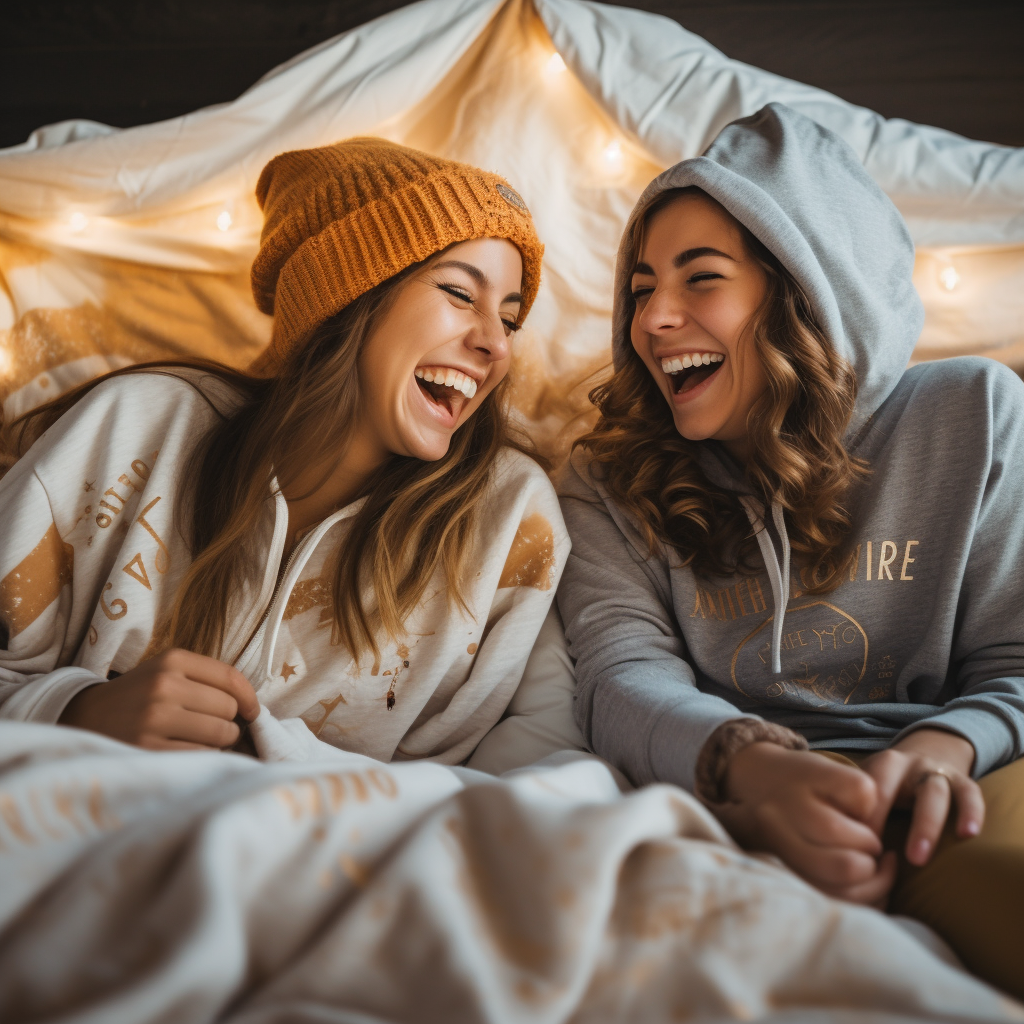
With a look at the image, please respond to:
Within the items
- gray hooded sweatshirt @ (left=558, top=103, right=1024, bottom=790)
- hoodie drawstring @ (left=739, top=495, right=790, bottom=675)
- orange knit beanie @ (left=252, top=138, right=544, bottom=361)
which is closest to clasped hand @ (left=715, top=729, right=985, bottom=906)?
gray hooded sweatshirt @ (left=558, top=103, right=1024, bottom=790)

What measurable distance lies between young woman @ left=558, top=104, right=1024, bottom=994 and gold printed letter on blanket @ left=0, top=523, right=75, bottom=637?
0.72 metres

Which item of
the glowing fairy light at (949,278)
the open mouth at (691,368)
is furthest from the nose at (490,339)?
the glowing fairy light at (949,278)

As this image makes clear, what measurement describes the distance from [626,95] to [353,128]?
20.2 inches

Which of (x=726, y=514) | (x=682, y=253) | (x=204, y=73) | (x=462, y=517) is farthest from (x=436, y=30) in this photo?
(x=726, y=514)

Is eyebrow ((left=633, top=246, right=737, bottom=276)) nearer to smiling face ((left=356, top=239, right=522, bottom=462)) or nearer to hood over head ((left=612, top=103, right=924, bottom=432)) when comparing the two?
hood over head ((left=612, top=103, right=924, bottom=432))

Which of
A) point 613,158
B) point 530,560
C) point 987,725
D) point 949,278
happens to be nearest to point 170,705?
point 530,560

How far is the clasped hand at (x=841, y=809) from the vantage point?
0.71 metres

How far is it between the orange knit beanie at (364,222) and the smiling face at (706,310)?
0.74 ft

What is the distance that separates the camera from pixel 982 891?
0.68 m

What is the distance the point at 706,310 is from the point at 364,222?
50 centimetres

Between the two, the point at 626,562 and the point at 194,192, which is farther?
the point at 194,192

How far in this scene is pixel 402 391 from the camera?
116 centimetres

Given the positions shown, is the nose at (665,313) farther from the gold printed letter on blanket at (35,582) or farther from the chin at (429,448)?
the gold printed letter on blanket at (35,582)

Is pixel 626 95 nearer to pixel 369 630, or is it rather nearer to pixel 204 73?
pixel 204 73
